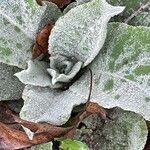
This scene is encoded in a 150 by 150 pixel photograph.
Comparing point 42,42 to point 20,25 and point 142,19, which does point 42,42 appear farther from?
point 142,19

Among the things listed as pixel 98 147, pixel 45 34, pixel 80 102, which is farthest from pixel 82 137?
pixel 45 34

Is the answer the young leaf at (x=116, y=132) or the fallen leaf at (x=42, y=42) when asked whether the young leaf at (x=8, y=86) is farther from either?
the young leaf at (x=116, y=132)

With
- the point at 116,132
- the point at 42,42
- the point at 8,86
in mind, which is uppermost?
the point at 42,42

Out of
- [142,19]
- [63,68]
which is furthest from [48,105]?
[142,19]

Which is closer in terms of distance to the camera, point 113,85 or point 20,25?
point 113,85

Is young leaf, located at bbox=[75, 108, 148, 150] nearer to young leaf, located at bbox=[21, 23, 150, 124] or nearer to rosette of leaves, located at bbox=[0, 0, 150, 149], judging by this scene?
rosette of leaves, located at bbox=[0, 0, 150, 149]

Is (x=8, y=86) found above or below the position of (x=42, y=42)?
below

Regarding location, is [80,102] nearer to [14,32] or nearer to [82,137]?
[82,137]
